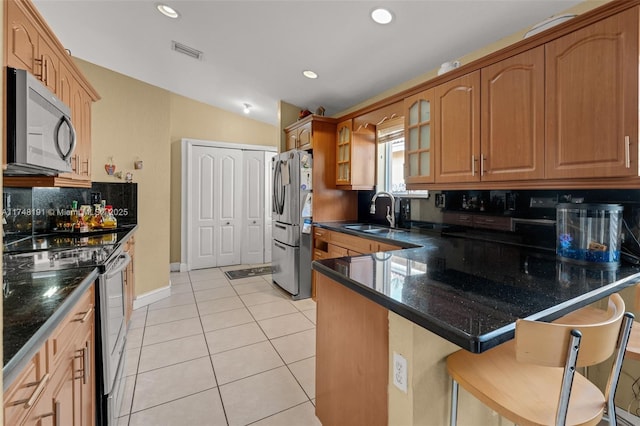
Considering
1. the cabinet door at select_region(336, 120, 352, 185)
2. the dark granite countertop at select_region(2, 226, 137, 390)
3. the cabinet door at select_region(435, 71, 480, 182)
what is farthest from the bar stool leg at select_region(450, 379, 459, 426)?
the cabinet door at select_region(336, 120, 352, 185)

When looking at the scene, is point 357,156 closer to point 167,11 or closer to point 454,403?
point 167,11

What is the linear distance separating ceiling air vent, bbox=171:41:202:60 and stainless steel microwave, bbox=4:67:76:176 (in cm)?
181

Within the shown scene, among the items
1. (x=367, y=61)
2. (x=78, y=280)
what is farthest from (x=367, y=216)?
(x=78, y=280)

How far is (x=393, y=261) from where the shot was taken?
1.65 metres

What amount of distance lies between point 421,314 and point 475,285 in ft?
1.42

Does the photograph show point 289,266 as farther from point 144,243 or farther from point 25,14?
point 25,14

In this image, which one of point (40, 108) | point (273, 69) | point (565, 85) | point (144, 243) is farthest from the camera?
point (144, 243)

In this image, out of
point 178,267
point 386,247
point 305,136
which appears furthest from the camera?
point 178,267

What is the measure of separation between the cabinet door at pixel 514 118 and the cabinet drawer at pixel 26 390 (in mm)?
2386

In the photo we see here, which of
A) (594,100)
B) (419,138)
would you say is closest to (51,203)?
(419,138)

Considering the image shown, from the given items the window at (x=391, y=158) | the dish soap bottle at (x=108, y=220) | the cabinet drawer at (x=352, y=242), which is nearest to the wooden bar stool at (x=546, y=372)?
the cabinet drawer at (x=352, y=242)

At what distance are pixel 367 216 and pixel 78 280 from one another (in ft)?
9.76

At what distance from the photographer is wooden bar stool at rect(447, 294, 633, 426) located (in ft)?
2.84

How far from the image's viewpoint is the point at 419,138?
2.69 metres
